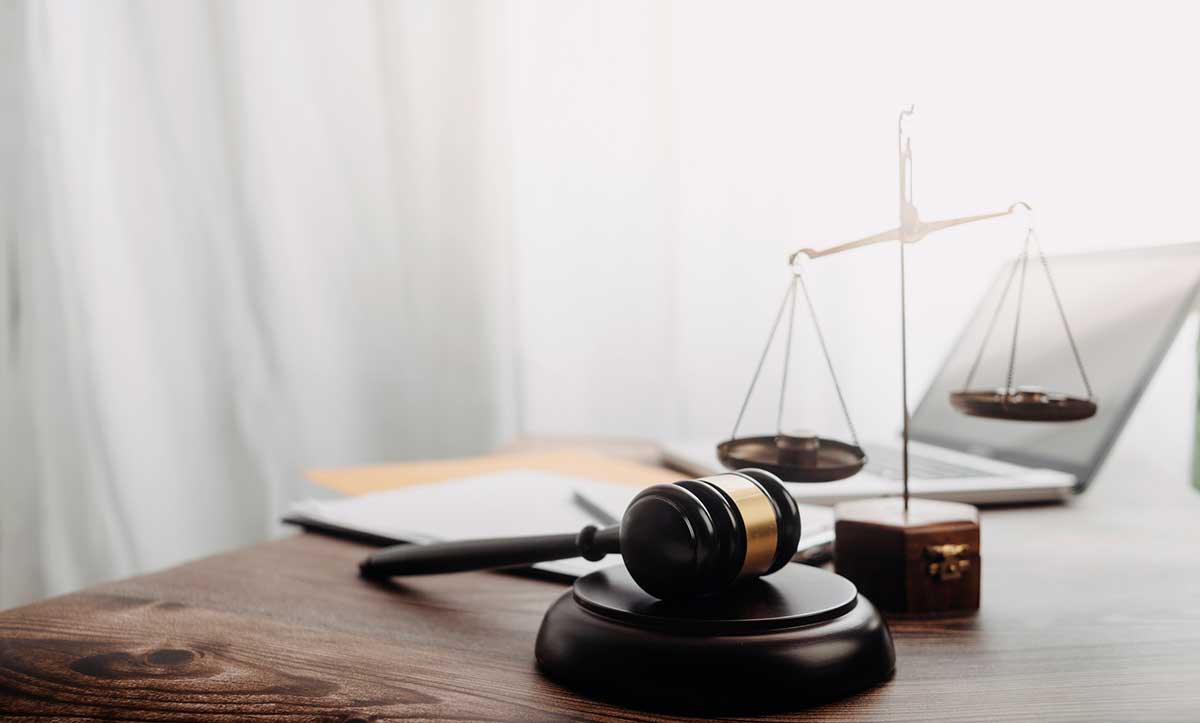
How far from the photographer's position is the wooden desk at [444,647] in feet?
1.47

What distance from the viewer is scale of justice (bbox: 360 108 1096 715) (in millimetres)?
437

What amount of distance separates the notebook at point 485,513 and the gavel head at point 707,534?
186 mm

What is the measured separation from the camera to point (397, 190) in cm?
182

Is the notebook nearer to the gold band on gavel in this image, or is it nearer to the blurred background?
the gold band on gavel

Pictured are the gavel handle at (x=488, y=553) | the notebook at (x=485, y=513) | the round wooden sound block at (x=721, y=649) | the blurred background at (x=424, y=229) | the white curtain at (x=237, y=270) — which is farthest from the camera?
the white curtain at (x=237, y=270)

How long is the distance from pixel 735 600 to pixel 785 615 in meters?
0.03

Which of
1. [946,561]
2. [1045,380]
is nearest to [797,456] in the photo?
[946,561]

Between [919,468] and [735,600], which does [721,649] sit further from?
[919,468]

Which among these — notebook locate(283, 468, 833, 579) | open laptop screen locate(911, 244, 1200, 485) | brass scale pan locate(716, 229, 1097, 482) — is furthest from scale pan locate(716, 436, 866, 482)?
open laptop screen locate(911, 244, 1200, 485)

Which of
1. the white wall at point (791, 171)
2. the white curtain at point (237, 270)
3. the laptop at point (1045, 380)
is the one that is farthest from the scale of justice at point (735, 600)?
the white curtain at point (237, 270)

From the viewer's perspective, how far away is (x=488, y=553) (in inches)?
23.6

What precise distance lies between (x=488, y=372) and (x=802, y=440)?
47.2 inches

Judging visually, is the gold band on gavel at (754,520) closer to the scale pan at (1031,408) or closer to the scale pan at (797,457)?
the scale pan at (797,457)

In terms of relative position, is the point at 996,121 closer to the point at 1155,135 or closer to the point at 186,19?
the point at 1155,135
